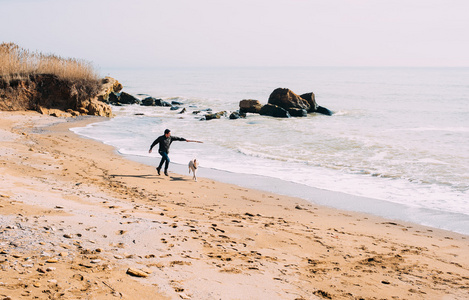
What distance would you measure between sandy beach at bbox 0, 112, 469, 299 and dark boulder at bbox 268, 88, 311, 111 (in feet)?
77.7

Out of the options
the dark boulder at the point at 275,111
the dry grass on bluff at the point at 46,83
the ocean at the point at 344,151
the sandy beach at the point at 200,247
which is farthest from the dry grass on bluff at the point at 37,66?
the sandy beach at the point at 200,247

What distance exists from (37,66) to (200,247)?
2545cm

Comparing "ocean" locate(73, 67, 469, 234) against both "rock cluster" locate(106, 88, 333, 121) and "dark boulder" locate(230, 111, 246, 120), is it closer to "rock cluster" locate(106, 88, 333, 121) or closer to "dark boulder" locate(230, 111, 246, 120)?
"dark boulder" locate(230, 111, 246, 120)

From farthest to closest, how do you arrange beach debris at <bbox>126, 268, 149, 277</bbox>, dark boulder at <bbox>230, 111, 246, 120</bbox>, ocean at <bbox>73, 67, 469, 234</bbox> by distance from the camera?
dark boulder at <bbox>230, 111, 246, 120</bbox> < ocean at <bbox>73, 67, 469, 234</bbox> < beach debris at <bbox>126, 268, 149, 277</bbox>

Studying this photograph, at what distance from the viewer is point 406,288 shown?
5422 millimetres

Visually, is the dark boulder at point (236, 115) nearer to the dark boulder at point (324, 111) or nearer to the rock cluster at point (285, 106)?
the rock cluster at point (285, 106)

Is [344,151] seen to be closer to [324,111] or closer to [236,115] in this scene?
[236,115]

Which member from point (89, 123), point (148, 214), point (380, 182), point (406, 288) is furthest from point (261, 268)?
point (89, 123)

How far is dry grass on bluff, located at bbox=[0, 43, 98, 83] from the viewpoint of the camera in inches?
990

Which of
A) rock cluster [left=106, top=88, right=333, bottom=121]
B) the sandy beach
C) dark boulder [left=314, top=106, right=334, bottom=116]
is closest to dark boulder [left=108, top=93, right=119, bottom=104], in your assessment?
rock cluster [left=106, top=88, right=333, bottom=121]

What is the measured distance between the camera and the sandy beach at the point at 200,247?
457cm

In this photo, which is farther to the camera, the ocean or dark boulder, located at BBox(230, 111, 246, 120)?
dark boulder, located at BBox(230, 111, 246, 120)

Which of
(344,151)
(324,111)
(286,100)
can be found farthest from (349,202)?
(324,111)

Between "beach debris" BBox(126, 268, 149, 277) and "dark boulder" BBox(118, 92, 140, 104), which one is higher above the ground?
"dark boulder" BBox(118, 92, 140, 104)
